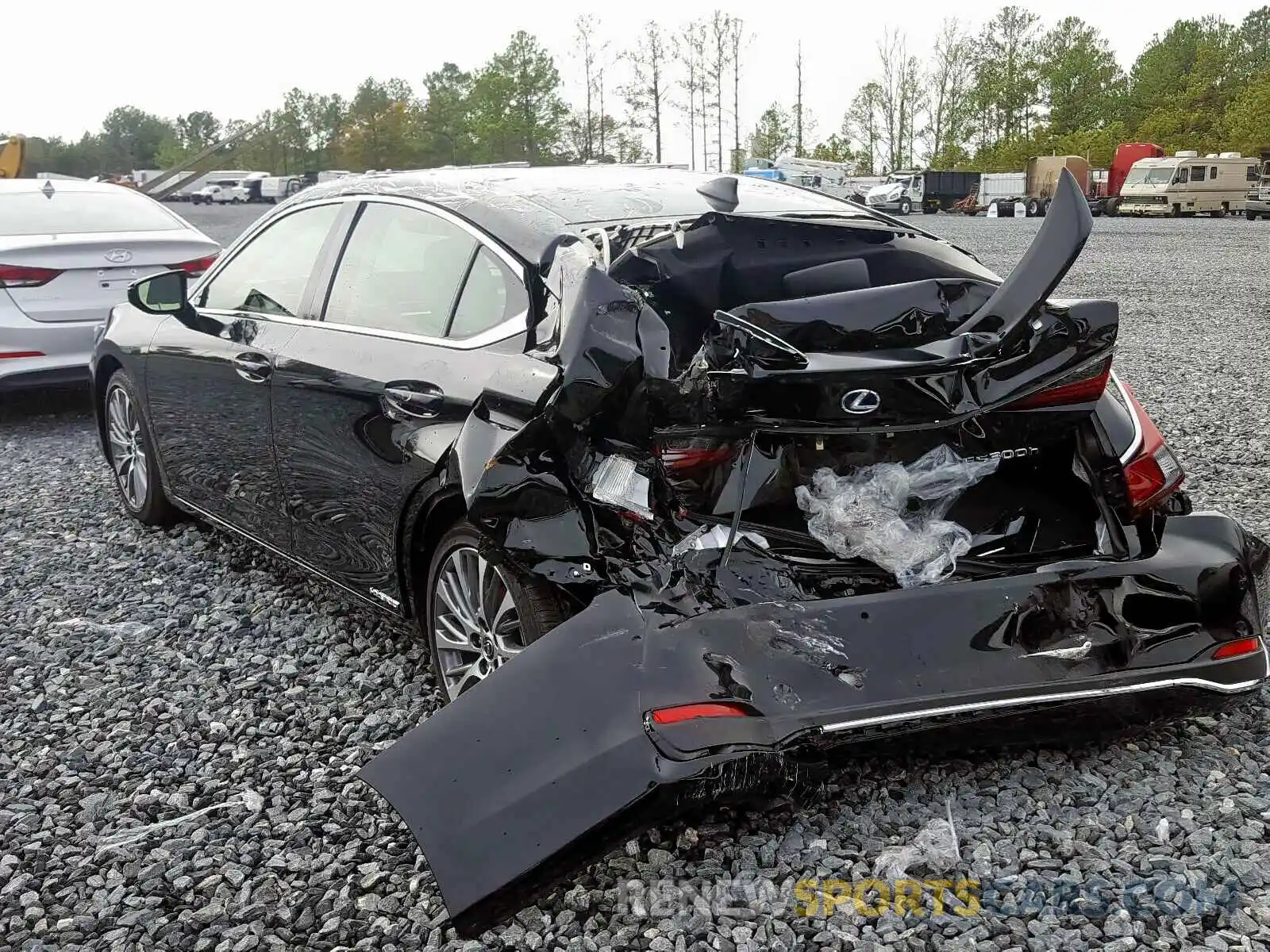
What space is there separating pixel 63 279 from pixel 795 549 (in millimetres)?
6371

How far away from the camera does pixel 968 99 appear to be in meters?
72.9

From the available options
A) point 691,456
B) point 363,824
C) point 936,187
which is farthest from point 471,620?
point 936,187

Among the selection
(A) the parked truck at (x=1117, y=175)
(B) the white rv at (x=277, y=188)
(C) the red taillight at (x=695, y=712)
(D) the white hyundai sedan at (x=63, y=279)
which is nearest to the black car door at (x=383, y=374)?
(C) the red taillight at (x=695, y=712)

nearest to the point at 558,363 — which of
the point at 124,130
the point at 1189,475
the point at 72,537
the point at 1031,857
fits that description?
the point at 1031,857

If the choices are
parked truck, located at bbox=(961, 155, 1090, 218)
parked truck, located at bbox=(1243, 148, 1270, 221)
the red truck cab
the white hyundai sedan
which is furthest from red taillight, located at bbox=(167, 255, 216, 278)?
the red truck cab

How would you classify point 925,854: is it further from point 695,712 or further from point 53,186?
point 53,186

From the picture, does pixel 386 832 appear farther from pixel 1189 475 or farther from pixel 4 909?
pixel 1189 475

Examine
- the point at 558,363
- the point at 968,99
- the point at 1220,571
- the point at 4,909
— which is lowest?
the point at 4,909

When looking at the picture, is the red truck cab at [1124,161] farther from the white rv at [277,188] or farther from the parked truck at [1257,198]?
the white rv at [277,188]

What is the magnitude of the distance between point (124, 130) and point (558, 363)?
135 meters

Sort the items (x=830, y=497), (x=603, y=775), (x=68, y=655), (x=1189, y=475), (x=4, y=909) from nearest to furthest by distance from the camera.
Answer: (x=603, y=775) < (x=4, y=909) < (x=830, y=497) < (x=68, y=655) < (x=1189, y=475)

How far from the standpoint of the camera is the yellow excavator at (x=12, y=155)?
23406 millimetres

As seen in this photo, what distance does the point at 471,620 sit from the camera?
314 cm

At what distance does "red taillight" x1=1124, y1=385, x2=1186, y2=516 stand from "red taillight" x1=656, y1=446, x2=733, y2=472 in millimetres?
1036
